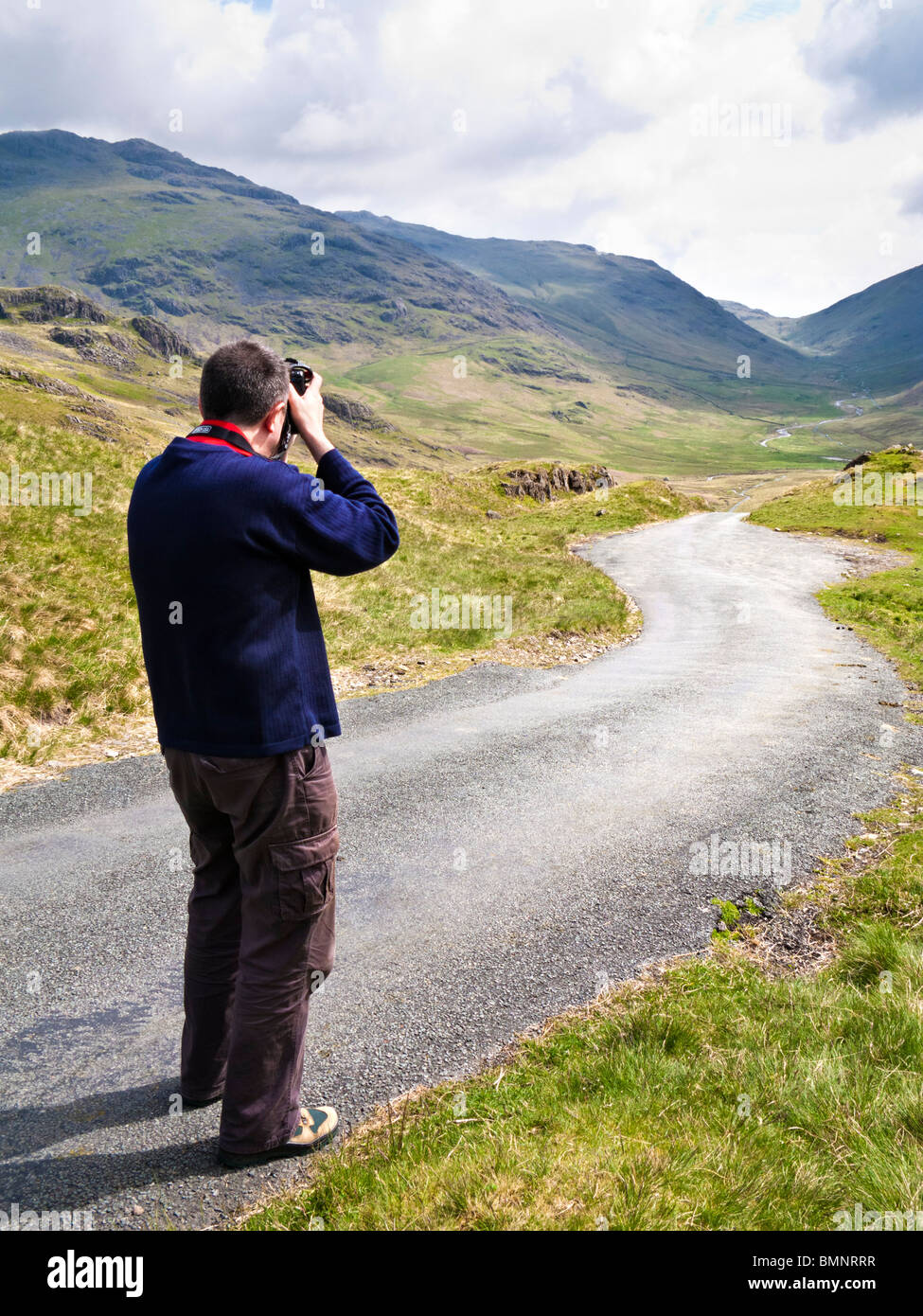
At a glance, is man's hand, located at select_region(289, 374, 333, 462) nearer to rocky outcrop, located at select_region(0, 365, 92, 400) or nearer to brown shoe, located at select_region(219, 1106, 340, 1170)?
brown shoe, located at select_region(219, 1106, 340, 1170)

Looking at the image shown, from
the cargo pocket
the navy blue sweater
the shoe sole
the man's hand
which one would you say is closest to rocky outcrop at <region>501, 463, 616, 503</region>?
the man's hand

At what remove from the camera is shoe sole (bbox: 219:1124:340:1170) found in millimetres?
3811

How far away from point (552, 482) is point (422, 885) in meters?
66.3

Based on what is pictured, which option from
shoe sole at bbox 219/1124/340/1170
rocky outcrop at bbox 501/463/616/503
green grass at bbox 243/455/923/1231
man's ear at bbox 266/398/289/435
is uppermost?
rocky outcrop at bbox 501/463/616/503

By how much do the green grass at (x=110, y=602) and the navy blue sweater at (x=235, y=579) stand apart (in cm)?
742

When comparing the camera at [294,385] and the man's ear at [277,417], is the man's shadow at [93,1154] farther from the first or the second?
the man's ear at [277,417]

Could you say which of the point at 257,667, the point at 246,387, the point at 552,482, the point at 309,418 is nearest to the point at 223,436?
the point at 246,387

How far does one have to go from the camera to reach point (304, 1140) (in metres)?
3.94

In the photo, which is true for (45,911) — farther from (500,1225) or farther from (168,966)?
(500,1225)

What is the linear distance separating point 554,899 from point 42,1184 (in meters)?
4.30

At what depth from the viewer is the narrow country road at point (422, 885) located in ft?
13.7

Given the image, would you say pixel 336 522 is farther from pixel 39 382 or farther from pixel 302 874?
pixel 39 382

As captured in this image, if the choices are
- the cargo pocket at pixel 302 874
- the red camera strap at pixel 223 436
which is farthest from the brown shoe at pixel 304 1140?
the red camera strap at pixel 223 436
